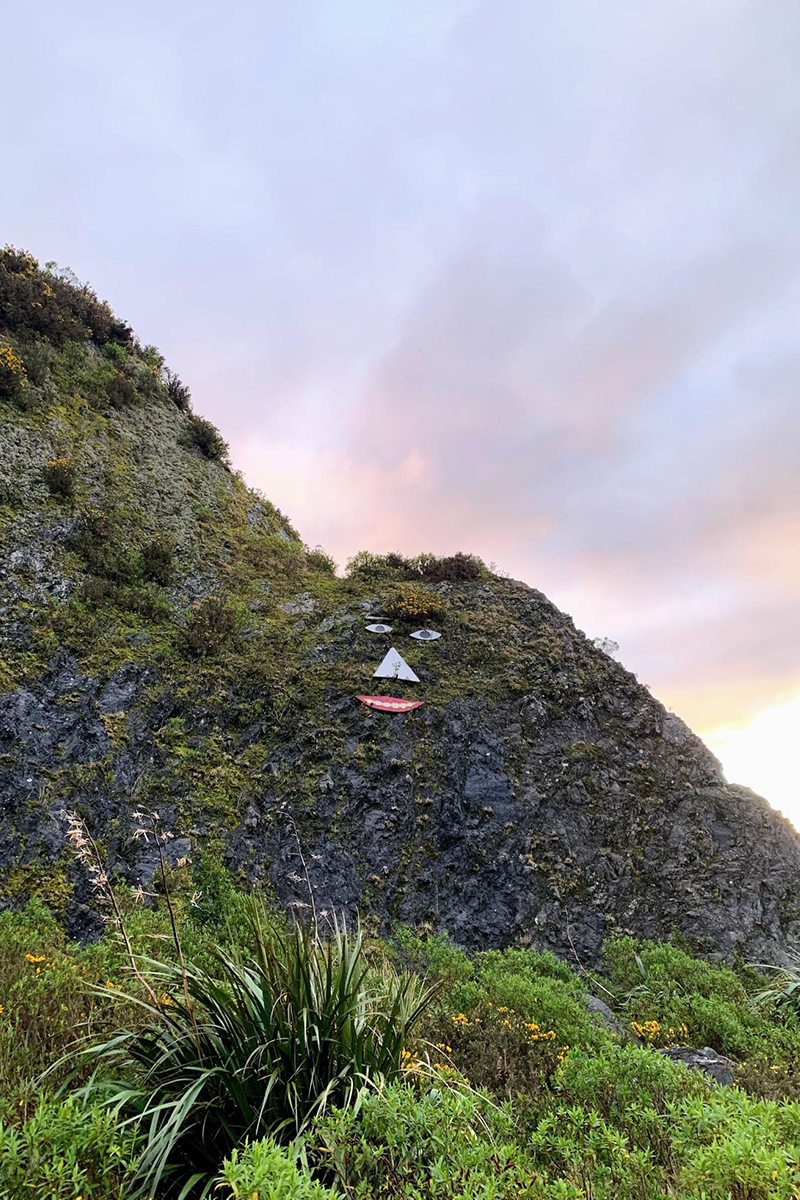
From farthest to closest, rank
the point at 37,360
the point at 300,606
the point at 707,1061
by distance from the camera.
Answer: the point at 37,360, the point at 300,606, the point at 707,1061

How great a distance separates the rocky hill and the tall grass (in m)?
1.88

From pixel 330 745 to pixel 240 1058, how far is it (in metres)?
6.31

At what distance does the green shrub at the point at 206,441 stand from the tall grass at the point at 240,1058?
15.2 metres

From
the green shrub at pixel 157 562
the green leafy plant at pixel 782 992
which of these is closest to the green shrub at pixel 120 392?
the green shrub at pixel 157 562

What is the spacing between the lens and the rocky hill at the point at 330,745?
758cm

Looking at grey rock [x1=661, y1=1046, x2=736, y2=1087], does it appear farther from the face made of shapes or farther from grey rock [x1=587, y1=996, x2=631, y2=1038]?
the face made of shapes

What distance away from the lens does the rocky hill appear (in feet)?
24.9

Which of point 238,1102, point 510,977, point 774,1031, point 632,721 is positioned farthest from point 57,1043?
point 632,721

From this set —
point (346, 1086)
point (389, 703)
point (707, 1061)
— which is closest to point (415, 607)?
point (389, 703)

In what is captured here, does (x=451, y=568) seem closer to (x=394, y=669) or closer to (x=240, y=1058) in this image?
(x=394, y=669)

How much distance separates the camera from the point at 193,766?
8633 millimetres

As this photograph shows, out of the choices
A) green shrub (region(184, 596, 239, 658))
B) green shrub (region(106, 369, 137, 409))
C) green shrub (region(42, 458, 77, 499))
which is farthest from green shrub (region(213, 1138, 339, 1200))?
green shrub (region(106, 369, 137, 409))

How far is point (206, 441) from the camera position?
1673cm

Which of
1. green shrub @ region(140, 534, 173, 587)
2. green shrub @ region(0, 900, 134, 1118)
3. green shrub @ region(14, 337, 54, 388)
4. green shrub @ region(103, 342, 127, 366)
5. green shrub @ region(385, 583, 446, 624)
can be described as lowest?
green shrub @ region(0, 900, 134, 1118)
